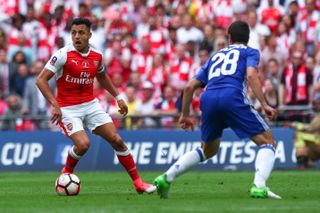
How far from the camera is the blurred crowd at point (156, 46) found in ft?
77.6

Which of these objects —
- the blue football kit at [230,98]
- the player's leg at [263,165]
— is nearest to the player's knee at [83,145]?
the blue football kit at [230,98]

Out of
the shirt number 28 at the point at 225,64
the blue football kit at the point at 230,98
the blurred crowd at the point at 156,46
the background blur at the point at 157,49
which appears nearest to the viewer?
the blue football kit at the point at 230,98

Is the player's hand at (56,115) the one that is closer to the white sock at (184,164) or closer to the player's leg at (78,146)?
the player's leg at (78,146)

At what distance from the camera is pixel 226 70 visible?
521 inches

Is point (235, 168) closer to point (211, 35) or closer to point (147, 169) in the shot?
point (147, 169)

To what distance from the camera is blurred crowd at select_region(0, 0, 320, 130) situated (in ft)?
77.6

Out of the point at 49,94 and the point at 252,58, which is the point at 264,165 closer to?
the point at 252,58

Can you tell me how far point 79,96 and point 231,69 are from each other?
2.66 metres

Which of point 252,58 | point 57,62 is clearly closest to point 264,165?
point 252,58

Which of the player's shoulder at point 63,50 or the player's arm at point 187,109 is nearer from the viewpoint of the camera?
the player's arm at point 187,109

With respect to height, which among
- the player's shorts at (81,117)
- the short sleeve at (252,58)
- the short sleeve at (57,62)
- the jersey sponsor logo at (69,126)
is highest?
the short sleeve at (252,58)

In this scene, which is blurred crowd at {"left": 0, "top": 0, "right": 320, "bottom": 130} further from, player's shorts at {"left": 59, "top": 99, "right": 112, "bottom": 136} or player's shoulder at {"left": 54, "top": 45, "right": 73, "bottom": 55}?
player's shoulder at {"left": 54, "top": 45, "right": 73, "bottom": 55}

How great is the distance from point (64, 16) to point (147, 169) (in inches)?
285

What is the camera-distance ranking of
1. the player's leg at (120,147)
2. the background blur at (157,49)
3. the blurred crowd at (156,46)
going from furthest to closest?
1. the blurred crowd at (156,46)
2. the background blur at (157,49)
3. the player's leg at (120,147)
